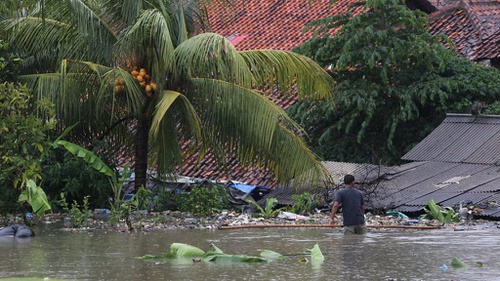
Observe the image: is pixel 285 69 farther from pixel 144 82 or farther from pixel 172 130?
pixel 144 82

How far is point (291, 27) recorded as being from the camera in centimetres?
3055

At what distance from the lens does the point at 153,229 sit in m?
17.3

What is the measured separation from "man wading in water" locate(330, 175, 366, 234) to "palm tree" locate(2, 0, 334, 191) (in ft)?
13.5

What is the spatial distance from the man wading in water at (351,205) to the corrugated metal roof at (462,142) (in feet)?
18.5

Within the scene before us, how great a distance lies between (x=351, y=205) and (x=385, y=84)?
8.39 m

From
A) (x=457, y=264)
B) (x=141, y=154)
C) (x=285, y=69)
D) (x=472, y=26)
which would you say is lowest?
(x=457, y=264)

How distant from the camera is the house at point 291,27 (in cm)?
2441

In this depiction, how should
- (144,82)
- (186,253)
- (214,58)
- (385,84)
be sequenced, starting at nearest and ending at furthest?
(186,253) < (214,58) < (144,82) < (385,84)

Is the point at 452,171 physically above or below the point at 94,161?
below

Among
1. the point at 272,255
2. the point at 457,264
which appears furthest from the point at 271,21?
the point at 457,264

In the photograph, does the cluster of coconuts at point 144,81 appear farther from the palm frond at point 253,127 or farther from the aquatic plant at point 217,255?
the aquatic plant at point 217,255

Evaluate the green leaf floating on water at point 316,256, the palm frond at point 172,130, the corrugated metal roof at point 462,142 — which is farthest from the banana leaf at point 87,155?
the green leaf floating on water at point 316,256

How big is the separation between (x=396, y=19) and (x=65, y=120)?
8.04 metres

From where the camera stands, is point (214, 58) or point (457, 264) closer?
point (457, 264)
